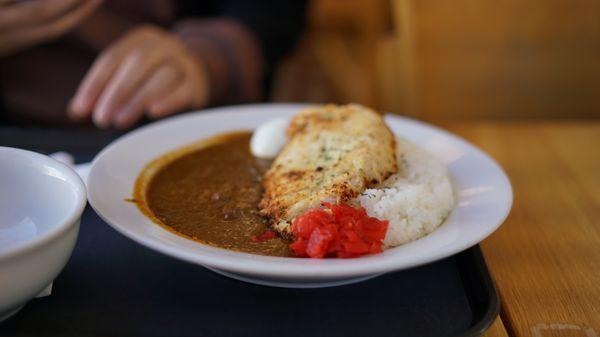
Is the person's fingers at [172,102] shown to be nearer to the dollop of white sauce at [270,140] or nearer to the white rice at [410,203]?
the dollop of white sauce at [270,140]

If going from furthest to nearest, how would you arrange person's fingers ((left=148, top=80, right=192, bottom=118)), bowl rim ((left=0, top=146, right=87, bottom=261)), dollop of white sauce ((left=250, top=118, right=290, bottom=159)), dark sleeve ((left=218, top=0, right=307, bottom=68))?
dark sleeve ((left=218, top=0, right=307, bottom=68)) < person's fingers ((left=148, top=80, right=192, bottom=118)) < dollop of white sauce ((left=250, top=118, right=290, bottom=159)) < bowl rim ((left=0, top=146, right=87, bottom=261))

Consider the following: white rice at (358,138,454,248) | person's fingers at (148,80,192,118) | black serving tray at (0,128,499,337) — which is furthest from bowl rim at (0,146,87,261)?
person's fingers at (148,80,192,118)

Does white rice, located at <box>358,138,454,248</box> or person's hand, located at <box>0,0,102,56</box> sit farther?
person's hand, located at <box>0,0,102,56</box>

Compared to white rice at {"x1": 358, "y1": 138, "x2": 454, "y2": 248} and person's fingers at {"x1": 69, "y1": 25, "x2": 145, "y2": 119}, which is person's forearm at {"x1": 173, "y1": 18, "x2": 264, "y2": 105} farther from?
white rice at {"x1": 358, "y1": 138, "x2": 454, "y2": 248}

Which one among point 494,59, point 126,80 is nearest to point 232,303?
point 126,80

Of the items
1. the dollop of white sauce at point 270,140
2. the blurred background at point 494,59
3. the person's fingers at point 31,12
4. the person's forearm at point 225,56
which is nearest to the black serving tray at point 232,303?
the dollop of white sauce at point 270,140

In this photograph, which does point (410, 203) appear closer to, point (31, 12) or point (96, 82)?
point (96, 82)
